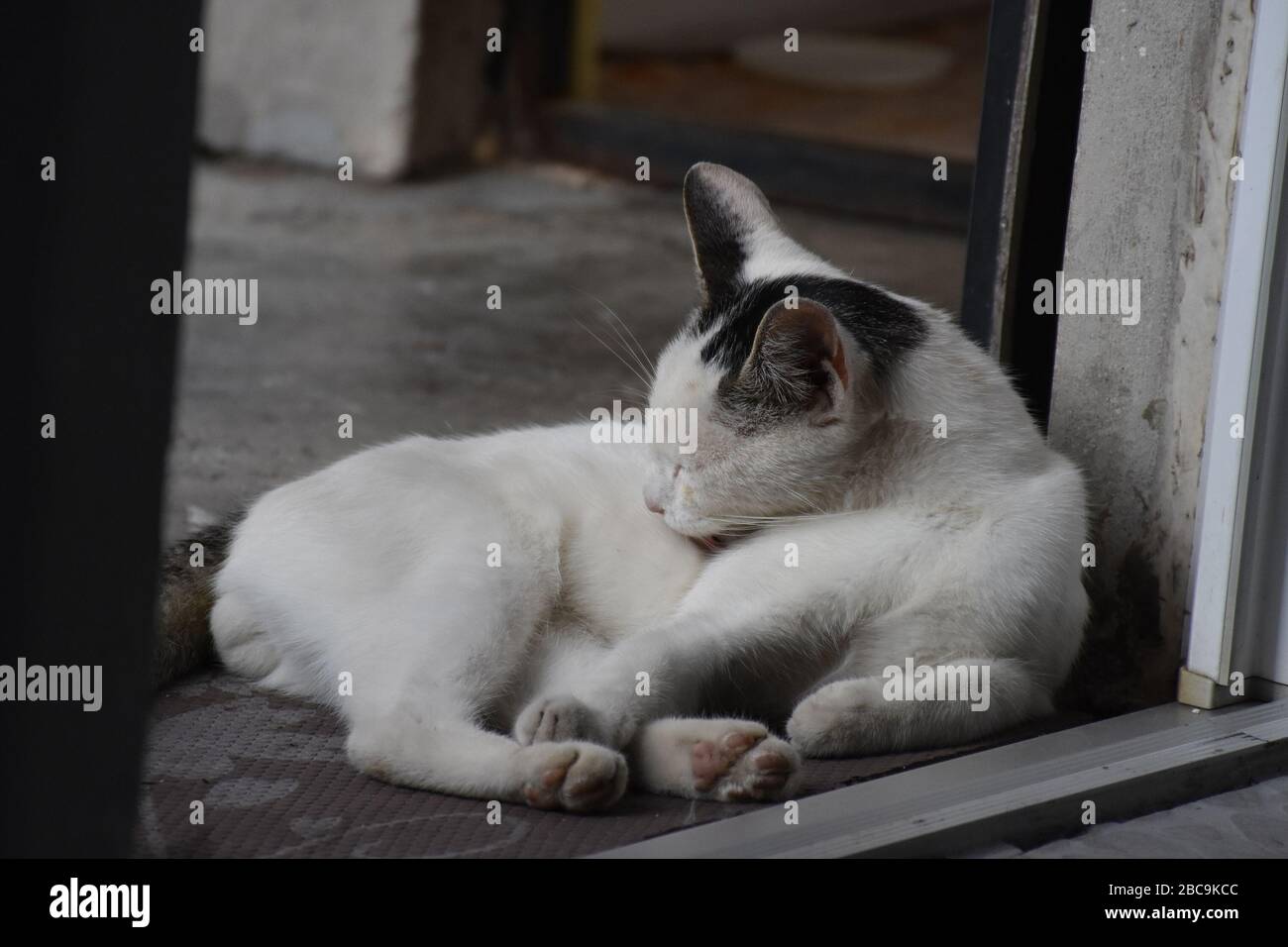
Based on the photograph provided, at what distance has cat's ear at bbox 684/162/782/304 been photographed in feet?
9.13

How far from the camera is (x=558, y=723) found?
7.02 feet

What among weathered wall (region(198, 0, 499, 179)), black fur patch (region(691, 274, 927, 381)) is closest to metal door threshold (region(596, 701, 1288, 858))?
black fur patch (region(691, 274, 927, 381))

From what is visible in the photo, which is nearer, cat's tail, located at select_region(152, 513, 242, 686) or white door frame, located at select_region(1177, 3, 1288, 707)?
white door frame, located at select_region(1177, 3, 1288, 707)

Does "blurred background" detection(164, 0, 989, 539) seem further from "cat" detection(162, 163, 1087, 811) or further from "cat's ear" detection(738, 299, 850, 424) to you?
"cat's ear" detection(738, 299, 850, 424)

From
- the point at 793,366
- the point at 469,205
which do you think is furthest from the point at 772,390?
the point at 469,205

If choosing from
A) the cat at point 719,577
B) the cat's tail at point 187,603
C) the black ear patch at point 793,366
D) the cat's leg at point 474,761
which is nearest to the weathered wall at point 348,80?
the cat's tail at point 187,603

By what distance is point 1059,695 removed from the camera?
2846 millimetres

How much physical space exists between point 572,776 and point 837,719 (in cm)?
51

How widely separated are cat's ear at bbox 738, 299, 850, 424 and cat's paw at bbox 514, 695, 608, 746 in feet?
2.13

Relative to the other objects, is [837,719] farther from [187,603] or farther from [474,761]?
[187,603]

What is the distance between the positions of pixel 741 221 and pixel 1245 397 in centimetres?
106

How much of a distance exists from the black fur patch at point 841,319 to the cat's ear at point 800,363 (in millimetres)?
84
